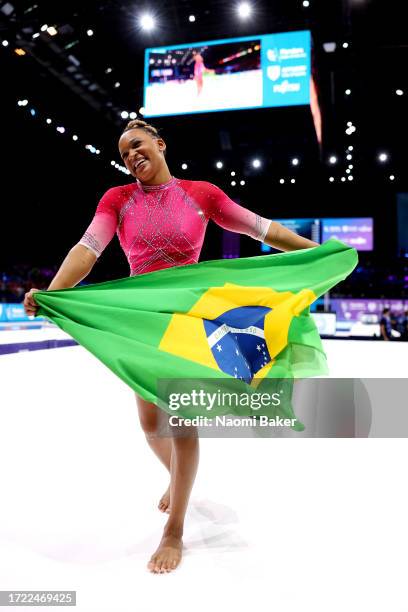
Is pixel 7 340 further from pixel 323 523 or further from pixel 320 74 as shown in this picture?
pixel 320 74

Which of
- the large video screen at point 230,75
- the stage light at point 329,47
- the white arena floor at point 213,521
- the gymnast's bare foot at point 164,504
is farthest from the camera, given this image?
the stage light at point 329,47

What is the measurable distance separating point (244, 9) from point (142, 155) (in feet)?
23.6

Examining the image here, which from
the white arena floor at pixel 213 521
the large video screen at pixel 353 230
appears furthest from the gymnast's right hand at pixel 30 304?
the large video screen at pixel 353 230

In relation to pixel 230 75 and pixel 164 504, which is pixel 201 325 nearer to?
pixel 164 504

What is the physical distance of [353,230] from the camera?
573 inches

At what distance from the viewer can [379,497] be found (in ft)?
6.05

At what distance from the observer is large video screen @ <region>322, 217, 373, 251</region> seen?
14375 mm

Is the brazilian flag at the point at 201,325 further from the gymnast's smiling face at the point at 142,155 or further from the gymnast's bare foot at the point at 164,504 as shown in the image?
the gymnast's bare foot at the point at 164,504

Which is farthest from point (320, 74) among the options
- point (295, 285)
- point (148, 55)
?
point (295, 285)

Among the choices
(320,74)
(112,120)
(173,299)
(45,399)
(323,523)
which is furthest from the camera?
(112,120)

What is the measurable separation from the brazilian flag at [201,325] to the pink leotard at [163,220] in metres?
0.09

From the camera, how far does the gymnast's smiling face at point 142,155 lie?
5.43ft

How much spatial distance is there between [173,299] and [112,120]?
424 inches

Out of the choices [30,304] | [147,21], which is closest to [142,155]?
[30,304]
